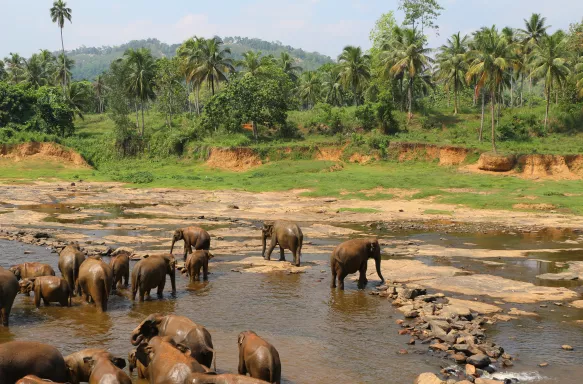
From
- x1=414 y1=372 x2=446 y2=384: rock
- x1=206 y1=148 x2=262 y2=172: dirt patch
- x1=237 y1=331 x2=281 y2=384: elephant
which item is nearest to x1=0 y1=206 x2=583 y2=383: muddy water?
x1=414 y1=372 x2=446 y2=384: rock

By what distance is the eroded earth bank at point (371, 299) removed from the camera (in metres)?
11.7

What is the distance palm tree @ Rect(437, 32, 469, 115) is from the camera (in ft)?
217

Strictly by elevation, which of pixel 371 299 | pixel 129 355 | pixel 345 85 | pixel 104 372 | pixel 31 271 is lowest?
pixel 371 299

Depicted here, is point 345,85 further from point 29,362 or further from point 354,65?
point 29,362

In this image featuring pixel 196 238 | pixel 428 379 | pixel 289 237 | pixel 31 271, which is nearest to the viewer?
pixel 428 379

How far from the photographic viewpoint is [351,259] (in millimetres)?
16844

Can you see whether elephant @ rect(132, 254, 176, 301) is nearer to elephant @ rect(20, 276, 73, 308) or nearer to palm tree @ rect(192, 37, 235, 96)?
elephant @ rect(20, 276, 73, 308)

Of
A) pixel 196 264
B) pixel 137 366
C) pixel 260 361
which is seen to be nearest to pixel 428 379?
pixel 260 361

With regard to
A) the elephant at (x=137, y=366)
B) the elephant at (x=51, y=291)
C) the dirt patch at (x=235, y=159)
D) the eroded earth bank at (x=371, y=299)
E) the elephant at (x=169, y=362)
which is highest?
the dirt patch at (x=235, y=159)

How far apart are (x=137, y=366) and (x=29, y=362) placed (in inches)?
80.8

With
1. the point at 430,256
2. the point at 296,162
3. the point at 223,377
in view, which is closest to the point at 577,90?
the point at 296,162

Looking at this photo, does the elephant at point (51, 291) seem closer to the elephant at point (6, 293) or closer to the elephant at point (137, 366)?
the elephant at point (6, 293)

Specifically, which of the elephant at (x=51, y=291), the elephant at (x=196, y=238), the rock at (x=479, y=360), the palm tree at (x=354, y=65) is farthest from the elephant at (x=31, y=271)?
the palm tree at (x=354, y=65)

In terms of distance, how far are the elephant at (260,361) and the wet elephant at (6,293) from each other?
21.2 ft
